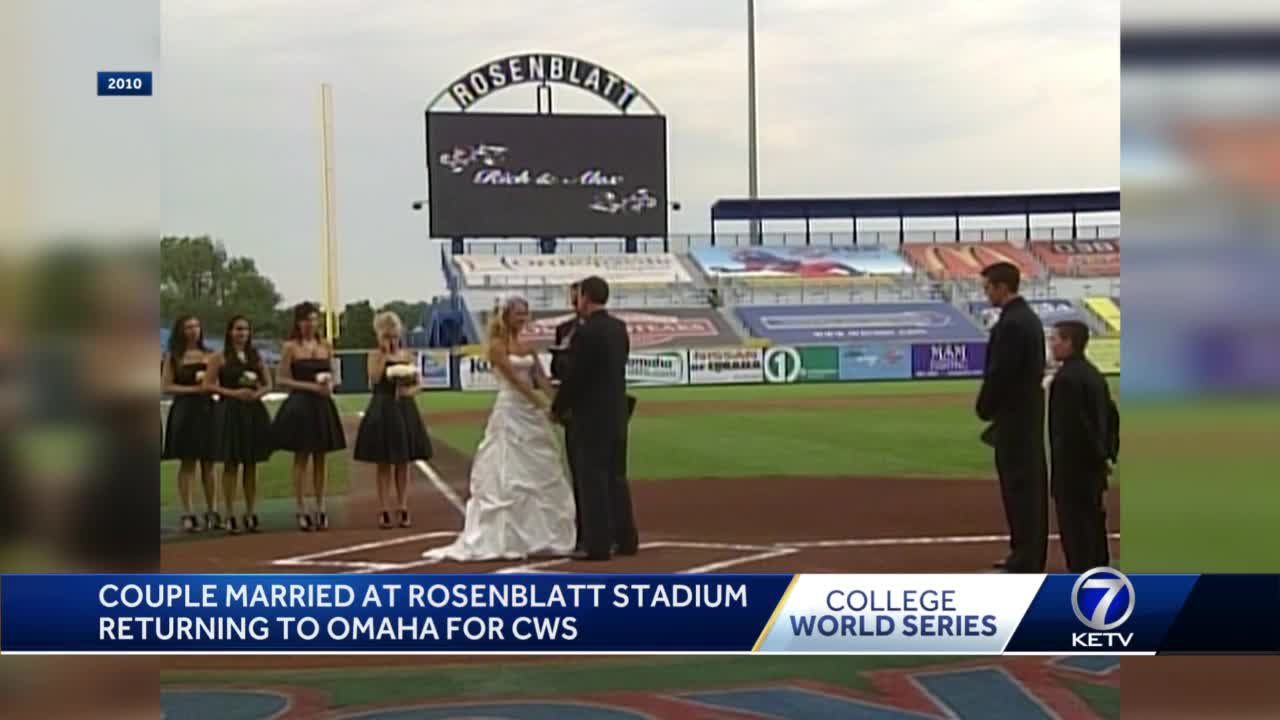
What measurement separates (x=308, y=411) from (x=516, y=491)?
0.64 meters

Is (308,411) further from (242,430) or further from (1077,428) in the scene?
(1077,428)

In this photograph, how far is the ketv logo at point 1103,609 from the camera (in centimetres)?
356

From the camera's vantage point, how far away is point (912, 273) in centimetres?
376

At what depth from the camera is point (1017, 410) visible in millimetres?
3855

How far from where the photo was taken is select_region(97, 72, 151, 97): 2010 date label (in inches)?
135

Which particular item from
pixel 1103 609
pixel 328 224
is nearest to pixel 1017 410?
pixel 1103 609

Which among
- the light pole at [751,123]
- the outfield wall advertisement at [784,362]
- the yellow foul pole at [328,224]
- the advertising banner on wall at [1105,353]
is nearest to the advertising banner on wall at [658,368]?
the outfield wall advertisement at [784,362]

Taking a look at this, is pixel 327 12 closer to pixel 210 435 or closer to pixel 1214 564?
pixel 210 435

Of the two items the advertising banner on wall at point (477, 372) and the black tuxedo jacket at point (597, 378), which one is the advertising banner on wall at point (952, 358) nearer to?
the black tuxedo jacket at point (597, 378)

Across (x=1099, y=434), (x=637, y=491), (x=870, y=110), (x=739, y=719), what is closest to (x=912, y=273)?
(x=870, y=110)

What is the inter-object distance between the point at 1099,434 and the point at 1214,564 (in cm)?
47

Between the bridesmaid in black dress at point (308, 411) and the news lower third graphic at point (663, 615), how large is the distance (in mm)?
336

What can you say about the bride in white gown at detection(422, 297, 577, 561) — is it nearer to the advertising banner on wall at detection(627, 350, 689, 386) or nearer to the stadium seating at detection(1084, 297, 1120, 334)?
the advertising banner on wall at detection(627, 350, 689, 386)

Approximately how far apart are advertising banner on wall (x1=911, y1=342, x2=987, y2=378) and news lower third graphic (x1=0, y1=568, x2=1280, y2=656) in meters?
0.57
